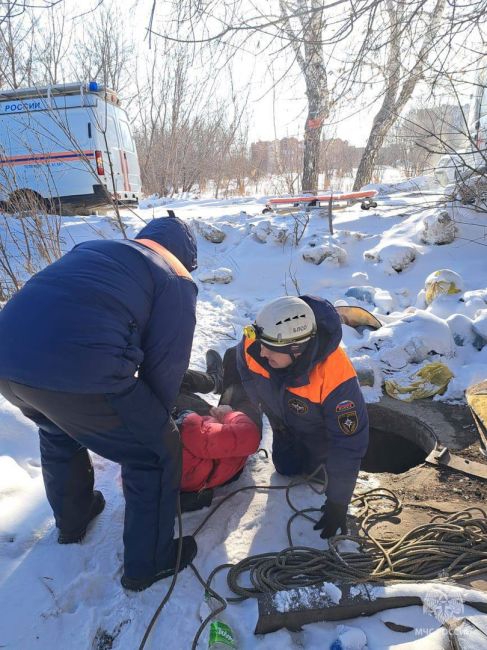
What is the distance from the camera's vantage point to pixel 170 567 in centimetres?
187

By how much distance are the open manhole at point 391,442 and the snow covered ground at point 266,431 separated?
0.22m

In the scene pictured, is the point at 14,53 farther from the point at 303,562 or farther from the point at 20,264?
the point at 303,562

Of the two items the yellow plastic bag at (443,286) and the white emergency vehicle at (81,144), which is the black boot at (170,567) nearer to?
the yellow plastic bag at (443,286)

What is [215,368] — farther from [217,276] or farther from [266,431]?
[217,276]

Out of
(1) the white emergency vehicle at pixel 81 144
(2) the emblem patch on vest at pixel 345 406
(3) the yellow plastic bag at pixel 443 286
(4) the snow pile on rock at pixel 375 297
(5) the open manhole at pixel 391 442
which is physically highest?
(1) the white emergency vehicle at pixel 81 144

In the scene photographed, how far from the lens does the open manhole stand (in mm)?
3562

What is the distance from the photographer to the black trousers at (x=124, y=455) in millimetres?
1588

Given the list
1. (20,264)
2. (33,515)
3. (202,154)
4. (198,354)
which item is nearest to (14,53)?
(20,264)

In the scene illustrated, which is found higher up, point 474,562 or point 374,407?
point 474,562

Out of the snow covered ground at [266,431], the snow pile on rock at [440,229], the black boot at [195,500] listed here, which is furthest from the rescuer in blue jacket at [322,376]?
the snow pile on rock at [440,229]

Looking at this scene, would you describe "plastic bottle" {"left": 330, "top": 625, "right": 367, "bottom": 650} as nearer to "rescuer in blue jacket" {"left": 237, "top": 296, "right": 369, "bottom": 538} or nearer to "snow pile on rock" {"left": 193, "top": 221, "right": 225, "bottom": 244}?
"rescuer in blue jacket" {"left": 237, "top": 296, "right": 369, "bottom": 538}

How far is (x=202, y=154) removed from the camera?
1703cm

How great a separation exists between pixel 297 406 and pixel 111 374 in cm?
107

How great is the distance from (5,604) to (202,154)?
17027 millimetres
